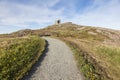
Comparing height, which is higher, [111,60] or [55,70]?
[55,70]

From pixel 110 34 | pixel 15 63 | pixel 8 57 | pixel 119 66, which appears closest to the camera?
pixel 15 63

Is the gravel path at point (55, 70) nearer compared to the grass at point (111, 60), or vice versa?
the gravel path at point (55, 70)

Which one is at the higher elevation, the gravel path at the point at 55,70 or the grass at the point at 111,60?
the gravel path at the point at 55,70

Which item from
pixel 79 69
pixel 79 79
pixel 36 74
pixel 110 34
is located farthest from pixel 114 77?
pixel 110 34

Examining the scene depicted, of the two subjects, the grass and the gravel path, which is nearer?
the gravel path

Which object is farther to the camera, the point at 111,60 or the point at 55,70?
the point at 111,60

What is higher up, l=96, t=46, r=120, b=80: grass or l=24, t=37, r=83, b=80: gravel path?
l=24, t=37, r=83, b=80: gravel path

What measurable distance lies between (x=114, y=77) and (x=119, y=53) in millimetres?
12151

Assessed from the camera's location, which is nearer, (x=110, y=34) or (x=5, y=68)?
(x=5, y=68)

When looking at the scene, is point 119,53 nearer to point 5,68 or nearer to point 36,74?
point 36,74

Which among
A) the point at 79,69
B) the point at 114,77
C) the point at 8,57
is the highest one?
the point at 8,57

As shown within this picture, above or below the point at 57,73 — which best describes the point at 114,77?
below

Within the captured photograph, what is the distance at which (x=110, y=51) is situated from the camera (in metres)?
34.5

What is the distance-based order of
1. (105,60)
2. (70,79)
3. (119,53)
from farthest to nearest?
(119,53)
(105,60)
(70,79)
